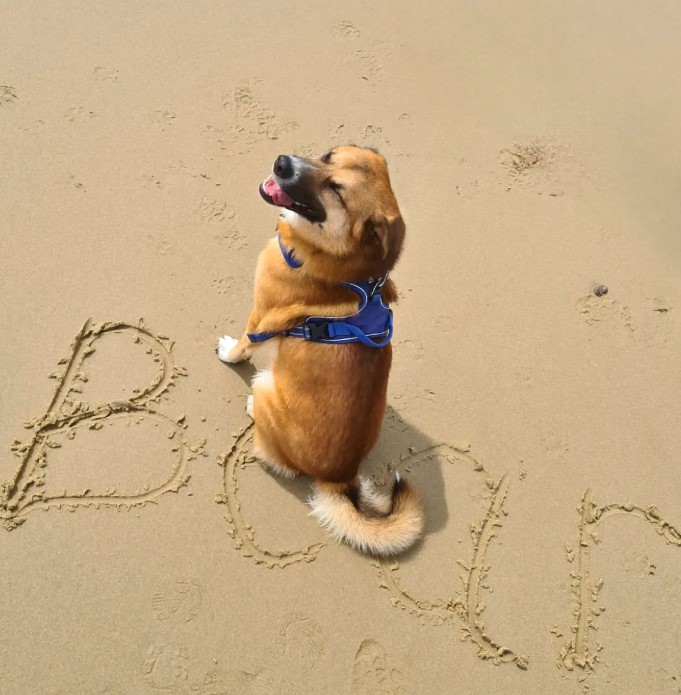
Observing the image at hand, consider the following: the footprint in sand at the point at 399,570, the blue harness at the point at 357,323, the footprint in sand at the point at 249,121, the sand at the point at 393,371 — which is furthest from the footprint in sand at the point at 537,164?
the footprint in sand at the point at 399,570

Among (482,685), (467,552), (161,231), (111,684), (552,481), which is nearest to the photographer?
(111,684)

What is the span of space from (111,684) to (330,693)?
39.6 inches

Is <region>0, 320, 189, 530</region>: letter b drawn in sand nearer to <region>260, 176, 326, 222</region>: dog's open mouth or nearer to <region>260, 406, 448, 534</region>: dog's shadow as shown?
<region>260, 406, 448, 534</region>: dog's shadow

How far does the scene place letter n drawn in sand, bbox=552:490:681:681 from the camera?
300 centimetres

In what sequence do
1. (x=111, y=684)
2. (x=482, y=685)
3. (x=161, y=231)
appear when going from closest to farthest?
(x=111, y=684)
(x=482, y=685)
(x=161, y=231)

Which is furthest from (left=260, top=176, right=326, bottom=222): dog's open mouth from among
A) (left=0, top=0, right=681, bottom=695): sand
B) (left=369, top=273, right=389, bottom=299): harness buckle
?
(left=0, top=0, right=681, bottom=695): sand

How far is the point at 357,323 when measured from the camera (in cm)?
270

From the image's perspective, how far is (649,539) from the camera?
3359 millimetres

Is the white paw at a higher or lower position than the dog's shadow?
higher

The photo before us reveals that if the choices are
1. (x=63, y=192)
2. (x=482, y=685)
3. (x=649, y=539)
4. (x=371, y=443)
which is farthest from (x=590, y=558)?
(x=63, y=192)

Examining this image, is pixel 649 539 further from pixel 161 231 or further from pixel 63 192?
pixel 63 192

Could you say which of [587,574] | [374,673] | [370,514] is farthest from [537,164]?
[374,673]

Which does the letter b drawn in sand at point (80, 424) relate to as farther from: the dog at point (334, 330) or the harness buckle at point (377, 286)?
the harness buckle at point (377, 286)

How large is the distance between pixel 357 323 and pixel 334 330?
0.37 feet
